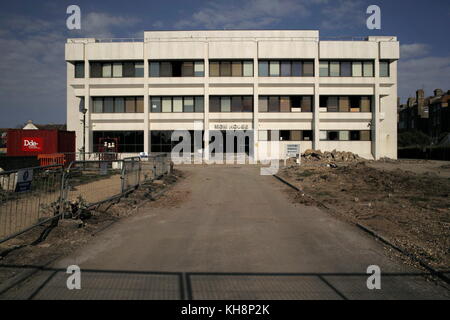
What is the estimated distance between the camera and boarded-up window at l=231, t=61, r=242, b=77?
37406 millimetres

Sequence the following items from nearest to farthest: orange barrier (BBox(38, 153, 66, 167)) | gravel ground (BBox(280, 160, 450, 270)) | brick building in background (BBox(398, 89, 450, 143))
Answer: gravel ground (BBox(280, 160, 450, 270)) < orange barrier (BBox(38, 153, 66, 167)) < brick building in background (BBox(398, 89, 450, 143))

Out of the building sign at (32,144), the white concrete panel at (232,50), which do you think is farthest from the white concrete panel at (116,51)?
the building sign at (32,144)

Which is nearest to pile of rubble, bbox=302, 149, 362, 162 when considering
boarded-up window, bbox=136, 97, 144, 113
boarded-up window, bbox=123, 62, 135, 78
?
boarded-up window, bbox=136, 97, 144, 113

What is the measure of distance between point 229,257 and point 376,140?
36212 millimetres

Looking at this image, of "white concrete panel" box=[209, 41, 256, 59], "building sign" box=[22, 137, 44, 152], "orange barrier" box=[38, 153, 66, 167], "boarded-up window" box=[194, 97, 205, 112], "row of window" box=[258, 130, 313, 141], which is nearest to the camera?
"orange barrier" box=[38, 153, 66, 167]

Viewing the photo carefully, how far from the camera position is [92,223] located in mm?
8375

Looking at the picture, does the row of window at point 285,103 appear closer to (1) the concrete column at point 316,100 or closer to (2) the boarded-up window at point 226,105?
(1) the concrete column at point 316,100

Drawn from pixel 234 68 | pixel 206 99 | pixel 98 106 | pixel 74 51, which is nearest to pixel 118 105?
pixel 98 106

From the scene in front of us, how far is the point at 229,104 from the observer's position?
1487 inches

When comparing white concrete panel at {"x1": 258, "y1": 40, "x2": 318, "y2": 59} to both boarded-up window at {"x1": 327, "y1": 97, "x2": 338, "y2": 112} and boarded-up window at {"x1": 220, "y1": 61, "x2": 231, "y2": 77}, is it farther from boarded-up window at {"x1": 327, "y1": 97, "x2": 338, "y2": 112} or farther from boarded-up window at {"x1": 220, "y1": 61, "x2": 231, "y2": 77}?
boarded-up window at {"x1": 327, "y1": 97, "x2": 338, "y2": 112}

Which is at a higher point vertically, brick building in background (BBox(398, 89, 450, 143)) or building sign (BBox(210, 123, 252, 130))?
brick building in background (BBox(398, 89, 450, 143))

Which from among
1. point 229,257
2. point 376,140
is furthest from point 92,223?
point 376,140

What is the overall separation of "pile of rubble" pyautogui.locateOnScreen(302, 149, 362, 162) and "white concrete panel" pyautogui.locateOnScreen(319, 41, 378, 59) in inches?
426
